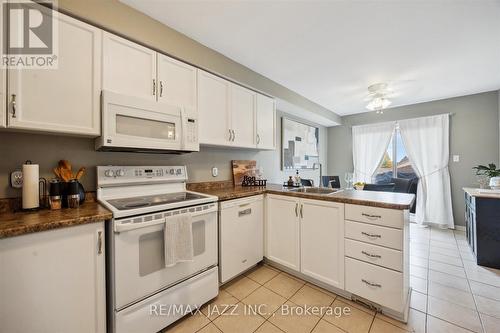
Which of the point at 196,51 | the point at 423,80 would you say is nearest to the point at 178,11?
the point at 196,51

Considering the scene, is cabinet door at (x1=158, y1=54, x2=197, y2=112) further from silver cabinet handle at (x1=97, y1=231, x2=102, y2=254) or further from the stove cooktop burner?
silver cabinet handle at (x1=97, y1=231, x2=102, y2=254)

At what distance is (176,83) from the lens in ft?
6.11

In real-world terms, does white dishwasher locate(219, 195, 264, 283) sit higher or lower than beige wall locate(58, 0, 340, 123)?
lower

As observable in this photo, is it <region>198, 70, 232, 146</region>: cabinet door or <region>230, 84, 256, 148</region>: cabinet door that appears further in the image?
<region>230, 84, 256, 148</region>: cabinet door

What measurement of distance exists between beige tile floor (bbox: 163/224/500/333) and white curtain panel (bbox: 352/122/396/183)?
2.47 meters

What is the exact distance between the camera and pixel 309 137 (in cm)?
444

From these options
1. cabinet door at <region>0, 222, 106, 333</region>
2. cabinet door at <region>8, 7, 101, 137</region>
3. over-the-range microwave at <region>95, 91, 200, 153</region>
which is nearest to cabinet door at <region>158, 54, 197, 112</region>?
over-the-range microwave at <region>95, 91, 200, 153</region>

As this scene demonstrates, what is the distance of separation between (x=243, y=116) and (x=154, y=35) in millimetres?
1181

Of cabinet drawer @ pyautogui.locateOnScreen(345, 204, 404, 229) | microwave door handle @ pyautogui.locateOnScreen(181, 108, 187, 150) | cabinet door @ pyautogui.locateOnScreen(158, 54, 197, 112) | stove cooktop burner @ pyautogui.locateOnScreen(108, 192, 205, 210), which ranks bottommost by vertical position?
cabinet drawer @ pyautogui.locateOnScreen(345, 204, 404, 229)

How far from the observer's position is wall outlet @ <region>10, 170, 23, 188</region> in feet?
4.37

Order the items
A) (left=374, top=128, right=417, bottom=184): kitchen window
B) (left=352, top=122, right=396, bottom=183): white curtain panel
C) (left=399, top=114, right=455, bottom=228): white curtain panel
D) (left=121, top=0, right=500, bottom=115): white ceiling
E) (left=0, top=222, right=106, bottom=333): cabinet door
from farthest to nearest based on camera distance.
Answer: (left=352, top=122, right=396, bottom=183): white curtain panel → (left=374, top=128, right=417, bottom=184): kitchen window → (left=399, top=114, right=455, bottom=228): white curtain panel → (left=121, top=0, right=500, bottom=115): white ceiling → (left=0, top=222, right=106, bottom=333): cabinet door

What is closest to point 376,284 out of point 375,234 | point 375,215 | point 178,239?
point 375,234

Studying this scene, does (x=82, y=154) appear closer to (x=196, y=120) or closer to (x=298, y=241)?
(x=196, y=120)

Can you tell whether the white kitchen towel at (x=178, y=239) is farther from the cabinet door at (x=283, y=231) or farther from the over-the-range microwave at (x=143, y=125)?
the cabinet door at (x=283, y=231)
